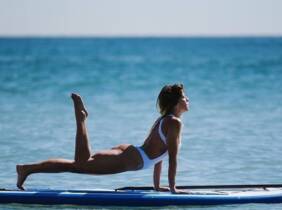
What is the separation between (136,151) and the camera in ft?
27.1

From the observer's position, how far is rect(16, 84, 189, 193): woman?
8.18m

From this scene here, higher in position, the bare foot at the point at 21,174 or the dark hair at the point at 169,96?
the dark hair at the point at 169,96

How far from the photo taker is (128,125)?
1609 cm

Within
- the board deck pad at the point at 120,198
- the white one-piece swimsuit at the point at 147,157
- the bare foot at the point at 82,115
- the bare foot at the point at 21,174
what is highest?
the bare foot at the point at 82,115

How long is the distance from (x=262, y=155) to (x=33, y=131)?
4692 mm

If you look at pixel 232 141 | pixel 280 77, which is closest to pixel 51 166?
pixel 232 141

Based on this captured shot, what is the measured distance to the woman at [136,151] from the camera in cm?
818

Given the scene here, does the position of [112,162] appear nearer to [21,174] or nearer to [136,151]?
[136,151]

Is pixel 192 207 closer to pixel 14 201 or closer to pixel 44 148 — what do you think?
pixel 14 201

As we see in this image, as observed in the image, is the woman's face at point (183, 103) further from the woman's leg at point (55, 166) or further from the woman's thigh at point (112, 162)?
the woman's leg at point (55, 166)

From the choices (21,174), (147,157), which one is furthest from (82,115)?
(21,174)

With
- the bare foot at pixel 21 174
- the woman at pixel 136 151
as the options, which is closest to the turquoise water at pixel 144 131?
the bare foot at pixel 21 174

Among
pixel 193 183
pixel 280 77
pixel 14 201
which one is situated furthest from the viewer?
pixel 280 77

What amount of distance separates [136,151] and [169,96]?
632 mm
